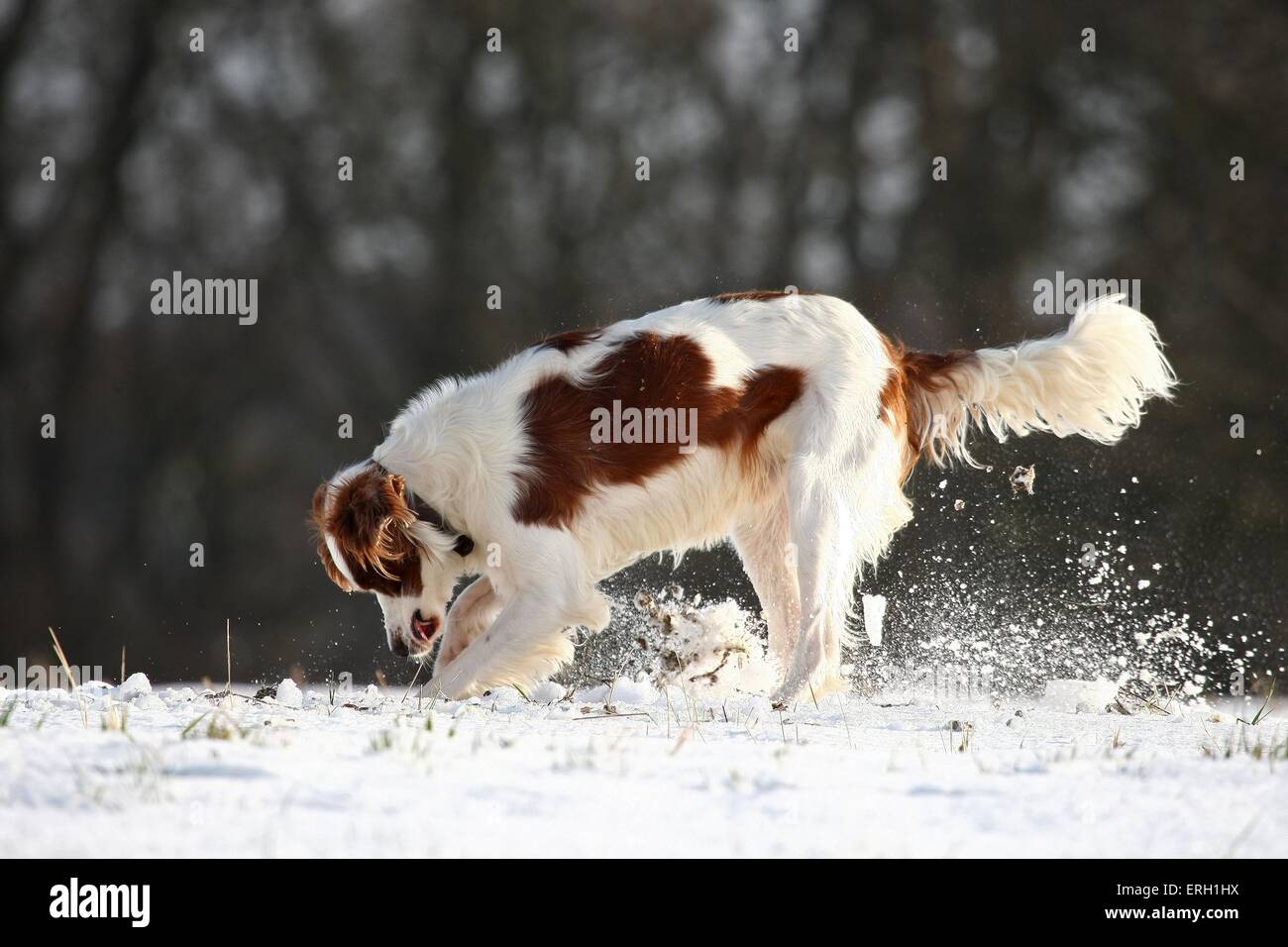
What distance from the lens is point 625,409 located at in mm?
5188

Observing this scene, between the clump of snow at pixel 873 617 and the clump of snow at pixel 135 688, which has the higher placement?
the clump of snow at pixel 873 617

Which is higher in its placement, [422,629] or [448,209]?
[448,209]

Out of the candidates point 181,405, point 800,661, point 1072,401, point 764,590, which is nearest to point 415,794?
point 800,661

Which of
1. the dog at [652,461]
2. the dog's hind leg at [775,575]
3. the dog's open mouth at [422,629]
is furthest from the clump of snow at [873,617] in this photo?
the dog's open mouth at [422,629]

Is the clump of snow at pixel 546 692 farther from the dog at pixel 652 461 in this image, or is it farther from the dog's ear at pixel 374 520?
the dog's ear at pixel 374 520

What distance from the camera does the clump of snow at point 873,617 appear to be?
544cm

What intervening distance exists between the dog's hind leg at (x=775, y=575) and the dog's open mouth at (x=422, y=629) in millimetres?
1188

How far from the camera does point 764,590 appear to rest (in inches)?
226

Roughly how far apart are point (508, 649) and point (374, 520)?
65 centimetres

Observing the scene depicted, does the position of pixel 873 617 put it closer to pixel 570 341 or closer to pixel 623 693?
pixel 623 693

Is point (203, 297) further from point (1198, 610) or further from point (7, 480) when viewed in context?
point (1198, 610)

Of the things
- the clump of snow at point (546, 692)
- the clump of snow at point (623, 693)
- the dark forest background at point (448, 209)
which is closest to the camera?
the clump of snow at point (623, 693)

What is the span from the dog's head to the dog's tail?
1.73 metres

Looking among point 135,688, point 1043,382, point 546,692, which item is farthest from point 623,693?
point 1043,382
